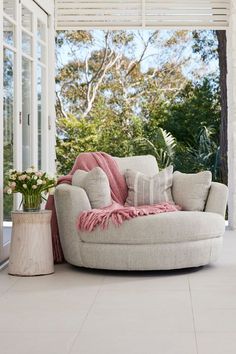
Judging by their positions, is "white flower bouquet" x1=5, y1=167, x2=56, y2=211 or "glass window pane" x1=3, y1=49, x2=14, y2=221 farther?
"glass window pane" x1=3, y1=49, x2=14, y2=221

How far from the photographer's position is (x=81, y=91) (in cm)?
1217

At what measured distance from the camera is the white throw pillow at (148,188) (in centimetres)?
545

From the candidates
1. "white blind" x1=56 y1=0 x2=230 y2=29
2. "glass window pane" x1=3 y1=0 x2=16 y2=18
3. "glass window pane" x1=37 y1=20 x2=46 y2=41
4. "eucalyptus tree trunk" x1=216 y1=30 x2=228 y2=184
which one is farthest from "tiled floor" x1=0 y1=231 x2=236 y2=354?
"eucalyptus tree trunk" x1=216 y1=30 x2=228 y2=184

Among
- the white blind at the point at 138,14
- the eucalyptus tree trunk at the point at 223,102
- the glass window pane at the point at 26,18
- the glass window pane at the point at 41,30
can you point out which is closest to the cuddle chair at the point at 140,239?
the glass window pane at the point at 26,18

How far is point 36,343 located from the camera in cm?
300

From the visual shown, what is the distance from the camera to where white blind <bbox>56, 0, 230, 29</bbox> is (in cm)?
761

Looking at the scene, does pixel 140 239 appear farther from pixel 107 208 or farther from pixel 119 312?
pixel 119 312

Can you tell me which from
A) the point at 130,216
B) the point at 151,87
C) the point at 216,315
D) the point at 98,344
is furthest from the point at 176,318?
the point at 151,87

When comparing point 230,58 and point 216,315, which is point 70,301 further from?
point 230,58

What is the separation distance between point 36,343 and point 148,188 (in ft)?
8.64

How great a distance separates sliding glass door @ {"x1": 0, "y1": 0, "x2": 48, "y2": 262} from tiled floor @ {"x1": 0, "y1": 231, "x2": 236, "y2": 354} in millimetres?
1040

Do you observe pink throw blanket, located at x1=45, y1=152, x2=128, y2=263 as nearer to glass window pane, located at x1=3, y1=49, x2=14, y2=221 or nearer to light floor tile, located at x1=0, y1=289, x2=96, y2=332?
glass window pane, located at x1=3, y1=49, x2=14, y2=221

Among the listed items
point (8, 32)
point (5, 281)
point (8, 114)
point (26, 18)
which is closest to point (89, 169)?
point (8, 114)

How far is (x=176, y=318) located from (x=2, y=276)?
1.69 m
